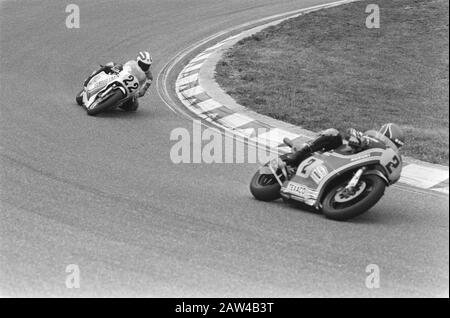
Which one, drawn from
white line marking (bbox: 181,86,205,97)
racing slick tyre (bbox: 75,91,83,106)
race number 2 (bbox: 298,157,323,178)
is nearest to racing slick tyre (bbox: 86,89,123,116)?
racing slick tyre (bbox: 75,91,83,106)

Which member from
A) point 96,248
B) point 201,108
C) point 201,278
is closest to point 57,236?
point 96,248

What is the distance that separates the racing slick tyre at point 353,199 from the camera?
28.8 feet

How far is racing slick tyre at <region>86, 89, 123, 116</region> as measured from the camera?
563 inches

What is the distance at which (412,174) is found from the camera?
36.6ft

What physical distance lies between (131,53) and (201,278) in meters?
12.9

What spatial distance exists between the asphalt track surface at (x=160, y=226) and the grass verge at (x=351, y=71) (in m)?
1.98

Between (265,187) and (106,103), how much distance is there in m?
5.25

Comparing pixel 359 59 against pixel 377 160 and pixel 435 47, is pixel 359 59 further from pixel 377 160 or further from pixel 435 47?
pixel 377 160

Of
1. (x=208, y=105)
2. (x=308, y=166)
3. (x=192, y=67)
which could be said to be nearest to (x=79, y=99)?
(x=208, y=105)

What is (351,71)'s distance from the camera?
55.5 ft

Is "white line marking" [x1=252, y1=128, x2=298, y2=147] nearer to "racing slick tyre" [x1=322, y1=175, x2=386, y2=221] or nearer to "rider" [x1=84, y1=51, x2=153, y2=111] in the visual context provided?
"rider" [x1=84, y1=51, x2=153, y2=111]

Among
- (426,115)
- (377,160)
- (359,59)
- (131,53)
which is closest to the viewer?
(377,160)

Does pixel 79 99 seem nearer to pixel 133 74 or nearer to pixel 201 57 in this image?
pixel 133 74

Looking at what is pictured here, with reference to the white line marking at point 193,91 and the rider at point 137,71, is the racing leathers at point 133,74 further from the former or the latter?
the white line marking at point 193,91
